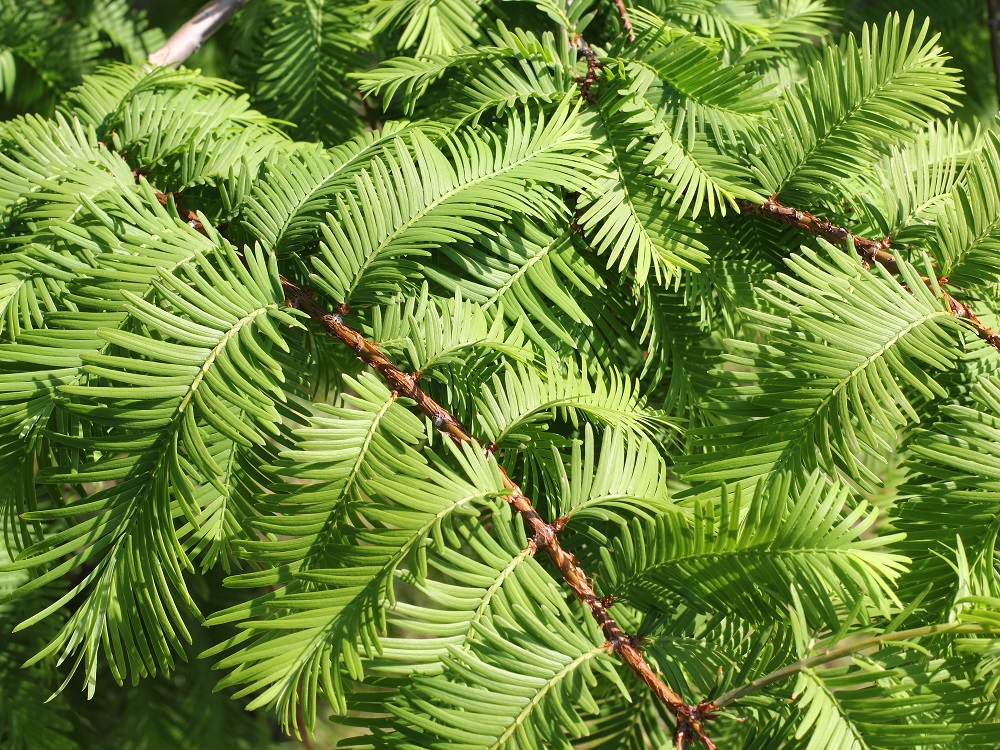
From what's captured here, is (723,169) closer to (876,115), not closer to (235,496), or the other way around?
(876,115)

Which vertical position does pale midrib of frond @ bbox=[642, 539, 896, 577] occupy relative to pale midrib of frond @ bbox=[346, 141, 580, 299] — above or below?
below

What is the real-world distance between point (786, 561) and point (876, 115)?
36cm

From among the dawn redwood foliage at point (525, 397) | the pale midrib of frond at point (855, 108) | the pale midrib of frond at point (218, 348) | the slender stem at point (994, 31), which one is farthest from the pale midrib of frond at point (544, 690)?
the slender stem at point (994, 31)

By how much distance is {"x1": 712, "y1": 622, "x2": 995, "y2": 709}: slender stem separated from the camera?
0.36 meters

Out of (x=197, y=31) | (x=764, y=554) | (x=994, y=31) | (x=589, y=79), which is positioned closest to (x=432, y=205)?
(x=589, y=79)

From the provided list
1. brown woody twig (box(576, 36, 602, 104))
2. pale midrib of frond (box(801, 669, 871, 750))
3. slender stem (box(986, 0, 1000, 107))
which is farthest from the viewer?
slender stem (box(986, 0, 1000, 107))

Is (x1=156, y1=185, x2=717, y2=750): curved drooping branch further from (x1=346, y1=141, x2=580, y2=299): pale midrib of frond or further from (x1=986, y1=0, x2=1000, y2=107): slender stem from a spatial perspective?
(x1=986, y1=0, x2=1000, y2=107): slender stem

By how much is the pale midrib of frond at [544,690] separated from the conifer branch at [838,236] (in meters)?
0.32

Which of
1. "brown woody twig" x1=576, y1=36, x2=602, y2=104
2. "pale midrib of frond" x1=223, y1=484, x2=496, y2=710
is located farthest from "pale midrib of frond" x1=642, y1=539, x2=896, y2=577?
"brown woody twig" x1=576, y1=36, x2=602, y2=104

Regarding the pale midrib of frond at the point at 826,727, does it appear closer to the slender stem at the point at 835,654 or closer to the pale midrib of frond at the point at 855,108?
the slender stem at the point at 835,654

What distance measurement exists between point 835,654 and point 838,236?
12.7 inches

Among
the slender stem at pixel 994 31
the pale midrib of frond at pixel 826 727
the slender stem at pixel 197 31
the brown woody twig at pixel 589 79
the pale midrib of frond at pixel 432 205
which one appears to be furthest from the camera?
the slender stem at pixel 994 31

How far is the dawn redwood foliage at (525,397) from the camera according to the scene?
38cm

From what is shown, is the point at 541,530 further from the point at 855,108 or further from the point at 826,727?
the point at 855,108
